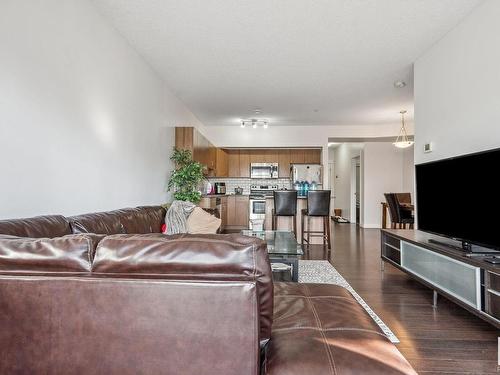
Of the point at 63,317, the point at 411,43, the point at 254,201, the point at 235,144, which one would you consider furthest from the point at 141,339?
the point at 235,144

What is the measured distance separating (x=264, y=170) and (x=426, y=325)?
19.5 feet

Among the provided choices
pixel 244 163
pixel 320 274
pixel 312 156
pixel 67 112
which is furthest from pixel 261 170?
pixel 67 112

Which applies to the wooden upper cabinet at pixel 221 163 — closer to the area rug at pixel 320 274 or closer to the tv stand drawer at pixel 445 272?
the area rug at pixel 320 274

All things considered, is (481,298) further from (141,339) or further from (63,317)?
(63,317)

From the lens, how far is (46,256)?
904 mm

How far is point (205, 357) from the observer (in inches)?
33.2

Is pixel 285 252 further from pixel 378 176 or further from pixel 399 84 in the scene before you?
pixel 378 176

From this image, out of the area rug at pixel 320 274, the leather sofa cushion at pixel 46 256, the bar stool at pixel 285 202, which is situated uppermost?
the bar stool at pixel 285 202

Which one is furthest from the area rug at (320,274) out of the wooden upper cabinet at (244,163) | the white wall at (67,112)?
the wooden upper cabinet at (244,163)

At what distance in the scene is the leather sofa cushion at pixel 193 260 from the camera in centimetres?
89

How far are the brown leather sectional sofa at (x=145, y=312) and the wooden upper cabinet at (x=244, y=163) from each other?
7.15m

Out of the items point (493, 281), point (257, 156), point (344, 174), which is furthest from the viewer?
point (344, 174)

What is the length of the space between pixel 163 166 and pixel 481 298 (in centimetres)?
401

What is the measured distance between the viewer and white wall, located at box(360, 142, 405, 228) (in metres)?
8.24
